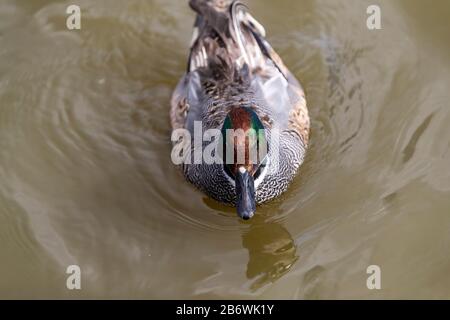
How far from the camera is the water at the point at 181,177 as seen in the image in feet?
19.1

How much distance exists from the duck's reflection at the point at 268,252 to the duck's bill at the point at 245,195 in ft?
1.87

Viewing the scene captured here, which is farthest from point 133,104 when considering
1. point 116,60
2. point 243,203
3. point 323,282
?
point 323,282

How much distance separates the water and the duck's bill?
1.99ft

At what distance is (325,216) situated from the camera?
20.0 feet

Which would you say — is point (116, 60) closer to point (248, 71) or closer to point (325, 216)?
point (248, 71)

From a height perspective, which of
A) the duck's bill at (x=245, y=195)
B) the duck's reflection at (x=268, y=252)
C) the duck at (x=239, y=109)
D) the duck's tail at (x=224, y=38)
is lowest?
the duck's reflection at (x=268, y=252)

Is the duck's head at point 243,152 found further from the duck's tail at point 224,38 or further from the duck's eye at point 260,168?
the duck's tail at point 224,38

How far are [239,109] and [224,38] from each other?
1.31 meters

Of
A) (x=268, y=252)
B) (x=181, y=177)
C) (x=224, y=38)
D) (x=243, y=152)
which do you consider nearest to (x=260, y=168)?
(x=243, y=152)

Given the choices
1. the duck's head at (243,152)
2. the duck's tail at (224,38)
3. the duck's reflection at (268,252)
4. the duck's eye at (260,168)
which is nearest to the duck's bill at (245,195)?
the duck's head at (243,152)

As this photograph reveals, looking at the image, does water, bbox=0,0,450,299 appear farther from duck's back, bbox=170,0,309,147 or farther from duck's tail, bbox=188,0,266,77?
duck's tail, bbox=188,0,266,77

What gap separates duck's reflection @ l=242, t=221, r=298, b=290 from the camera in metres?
5.83

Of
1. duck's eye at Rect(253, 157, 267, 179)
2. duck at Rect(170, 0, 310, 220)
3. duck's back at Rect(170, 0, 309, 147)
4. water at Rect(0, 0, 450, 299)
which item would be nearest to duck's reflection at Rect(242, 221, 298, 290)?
water at Rect(0, 0, 450, 299)

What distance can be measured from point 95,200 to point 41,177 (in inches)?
24.0
